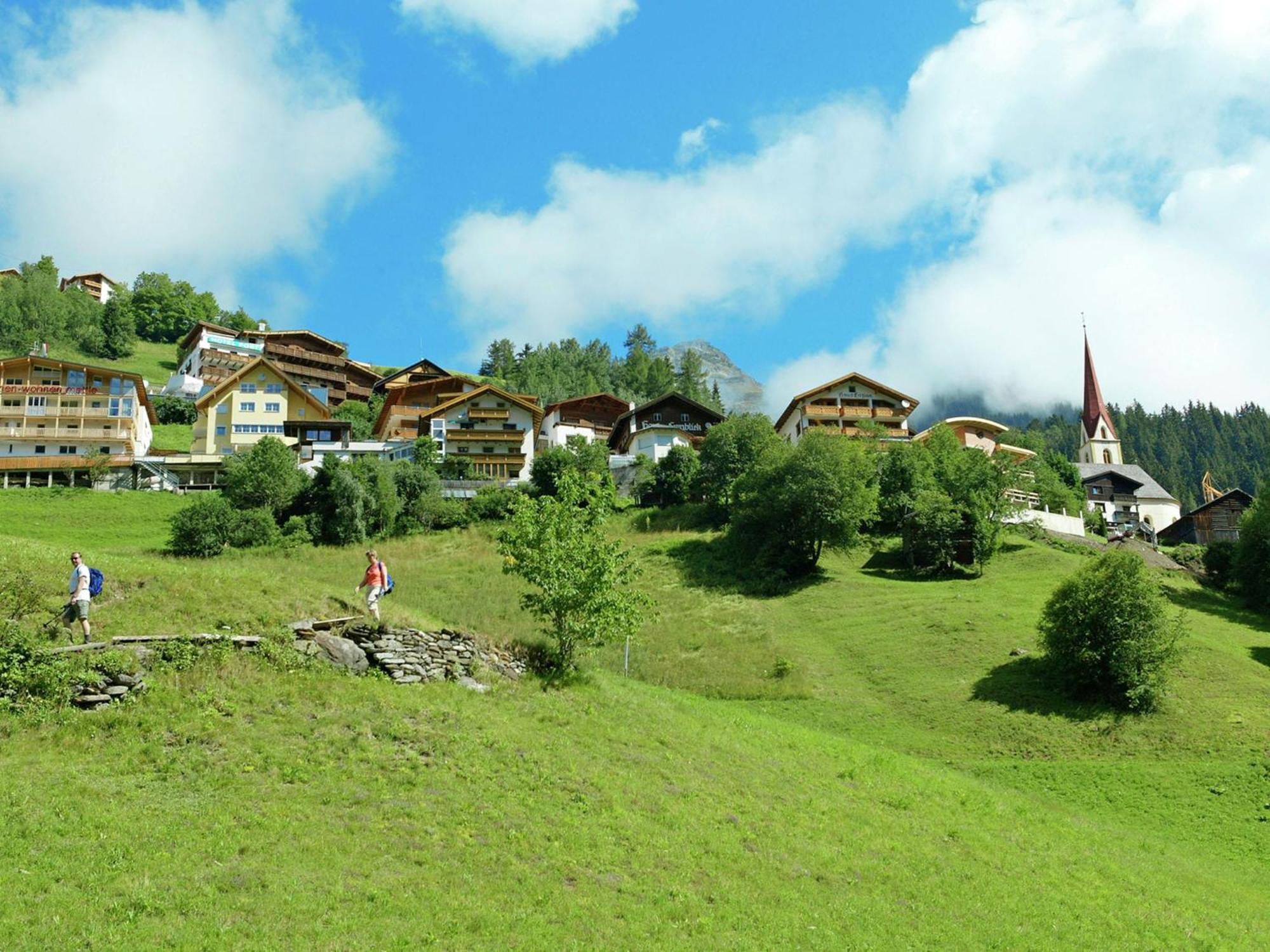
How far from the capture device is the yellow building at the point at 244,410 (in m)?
92.2

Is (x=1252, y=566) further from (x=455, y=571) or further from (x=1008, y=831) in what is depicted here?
(x=455, y=571)

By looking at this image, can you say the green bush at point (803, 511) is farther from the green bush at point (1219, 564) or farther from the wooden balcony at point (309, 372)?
the wooden balcony at point (309, 372)

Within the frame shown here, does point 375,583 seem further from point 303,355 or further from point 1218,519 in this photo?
point 303,355

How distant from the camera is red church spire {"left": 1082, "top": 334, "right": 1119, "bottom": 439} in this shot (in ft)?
437

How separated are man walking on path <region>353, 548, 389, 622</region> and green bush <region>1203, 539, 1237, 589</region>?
57195mm

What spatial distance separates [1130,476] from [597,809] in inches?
4393

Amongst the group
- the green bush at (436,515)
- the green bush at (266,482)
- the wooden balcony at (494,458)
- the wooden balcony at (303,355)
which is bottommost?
the green bush at (436,515)

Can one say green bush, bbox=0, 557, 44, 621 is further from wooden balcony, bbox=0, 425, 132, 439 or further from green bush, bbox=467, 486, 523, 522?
wooden balcony, bbox=0, 425, 132, 439

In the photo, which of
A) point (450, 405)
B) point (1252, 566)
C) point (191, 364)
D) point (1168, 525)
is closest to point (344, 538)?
point (450, 405)

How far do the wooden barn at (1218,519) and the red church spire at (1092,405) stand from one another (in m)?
39.9

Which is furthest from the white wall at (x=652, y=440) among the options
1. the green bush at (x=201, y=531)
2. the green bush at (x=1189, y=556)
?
the green bush at (x=201, y=531)

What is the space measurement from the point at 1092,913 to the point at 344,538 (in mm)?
51245

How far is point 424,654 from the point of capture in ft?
81.4

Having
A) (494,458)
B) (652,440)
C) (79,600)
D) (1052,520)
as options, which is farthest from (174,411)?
(79,600)
